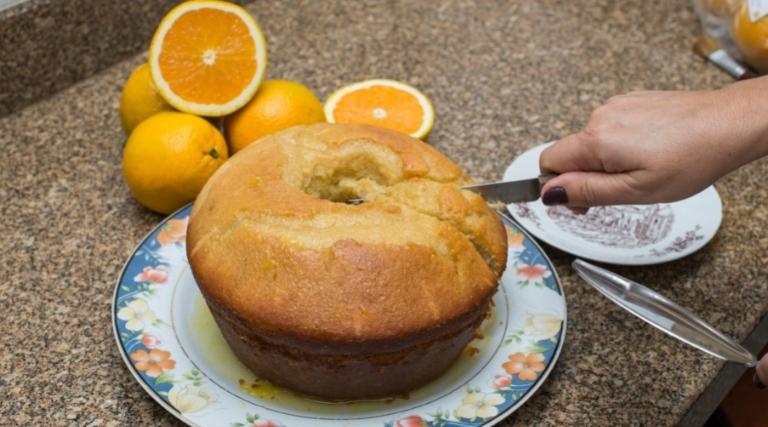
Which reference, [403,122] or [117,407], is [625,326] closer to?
[403,122]

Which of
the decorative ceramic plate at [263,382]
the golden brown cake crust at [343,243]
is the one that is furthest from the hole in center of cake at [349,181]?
the decorative ceramic plate at [263,382]

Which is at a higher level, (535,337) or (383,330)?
(383,330)

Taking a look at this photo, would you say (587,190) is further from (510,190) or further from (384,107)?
(384,107)

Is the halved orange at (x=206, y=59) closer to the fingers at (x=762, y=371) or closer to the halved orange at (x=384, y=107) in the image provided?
the halved orange at (x=384, y=107)

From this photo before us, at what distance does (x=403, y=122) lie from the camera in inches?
59.5

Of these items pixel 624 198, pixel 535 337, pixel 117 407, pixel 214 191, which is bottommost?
pixel 117 407

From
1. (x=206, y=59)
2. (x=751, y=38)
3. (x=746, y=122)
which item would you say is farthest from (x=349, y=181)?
(x=751, y=38)

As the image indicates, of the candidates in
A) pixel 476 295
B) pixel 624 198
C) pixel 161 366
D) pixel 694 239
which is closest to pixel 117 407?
pixel 161 366

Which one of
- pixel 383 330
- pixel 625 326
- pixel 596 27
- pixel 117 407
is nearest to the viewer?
pixel 383 330

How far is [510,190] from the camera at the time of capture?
3.58ft

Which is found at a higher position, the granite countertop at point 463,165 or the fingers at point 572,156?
the fingers at point 572,156

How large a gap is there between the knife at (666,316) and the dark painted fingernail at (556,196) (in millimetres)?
168

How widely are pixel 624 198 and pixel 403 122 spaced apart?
60 cm

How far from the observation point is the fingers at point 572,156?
1.01m
